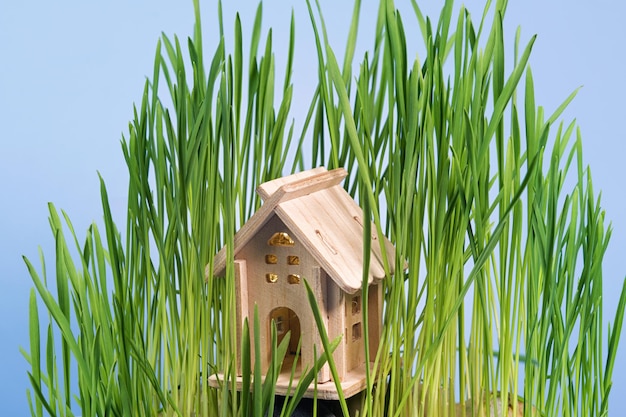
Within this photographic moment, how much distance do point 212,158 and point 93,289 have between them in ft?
0.69

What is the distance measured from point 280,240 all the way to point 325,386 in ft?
0.61

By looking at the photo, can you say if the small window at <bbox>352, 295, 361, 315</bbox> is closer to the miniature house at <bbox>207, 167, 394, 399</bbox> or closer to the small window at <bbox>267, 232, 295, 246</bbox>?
the miniature house at <bbox>207, 167, 394, 399</bbox>

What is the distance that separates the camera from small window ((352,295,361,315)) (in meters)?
1.20

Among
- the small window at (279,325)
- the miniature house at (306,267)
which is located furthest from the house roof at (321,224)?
the small window at (279,325)

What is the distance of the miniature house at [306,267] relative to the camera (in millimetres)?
1122

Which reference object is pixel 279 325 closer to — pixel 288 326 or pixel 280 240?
pixel 288 326

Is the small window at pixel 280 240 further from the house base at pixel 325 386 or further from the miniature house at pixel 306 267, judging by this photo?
the house base at pixel 325 386

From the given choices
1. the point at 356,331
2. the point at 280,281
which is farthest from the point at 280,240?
the point at 356,331

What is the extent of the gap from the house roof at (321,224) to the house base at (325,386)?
0.41ft

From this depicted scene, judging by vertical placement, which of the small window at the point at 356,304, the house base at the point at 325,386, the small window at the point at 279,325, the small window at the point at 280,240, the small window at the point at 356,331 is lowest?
the house base at the point at 325,386

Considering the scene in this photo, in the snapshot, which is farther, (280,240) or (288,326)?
(288,326)

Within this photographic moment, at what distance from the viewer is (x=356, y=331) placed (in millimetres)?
1228

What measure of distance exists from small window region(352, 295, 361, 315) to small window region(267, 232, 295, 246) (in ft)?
0.37

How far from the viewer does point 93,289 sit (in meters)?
1.12
